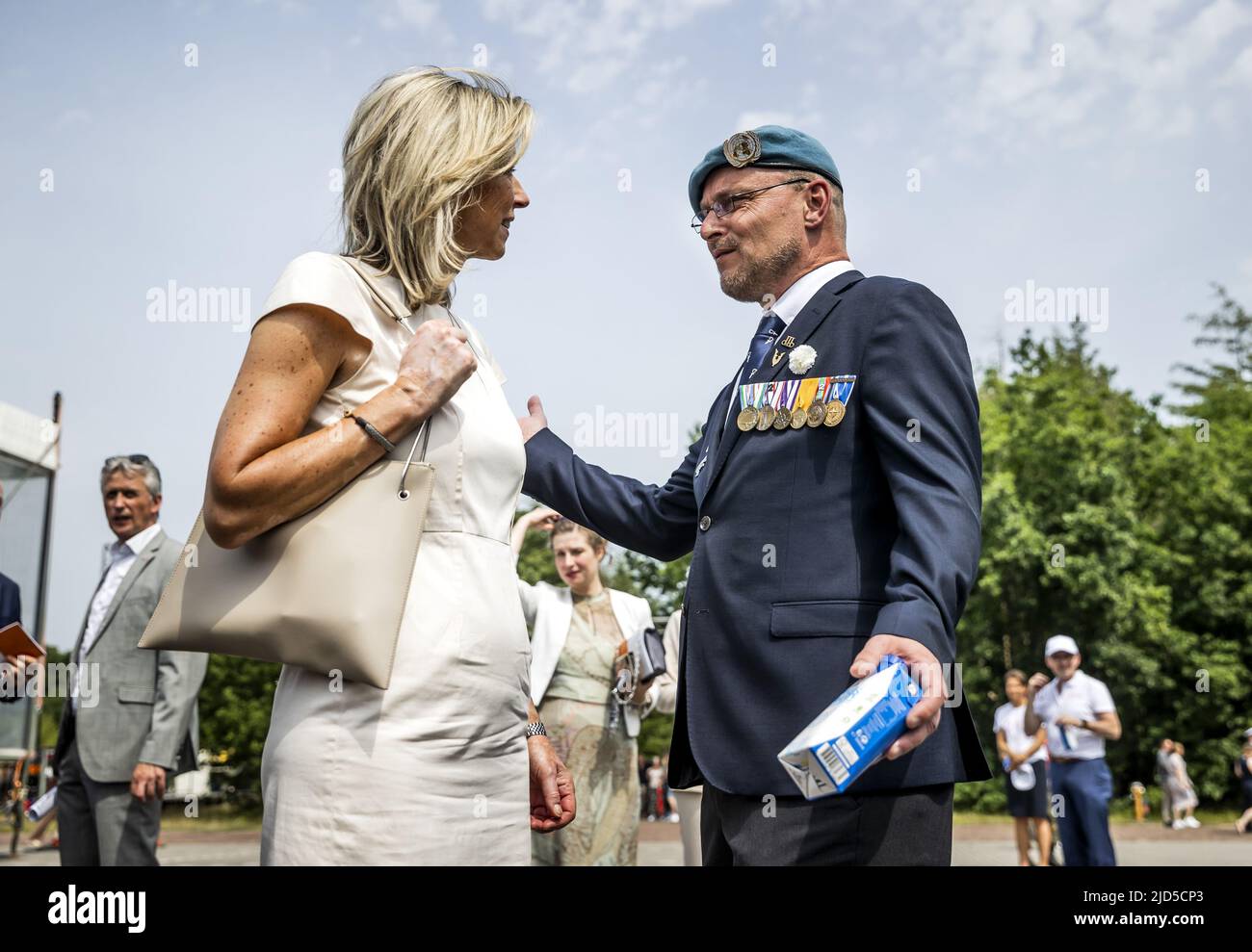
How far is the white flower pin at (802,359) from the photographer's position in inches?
110

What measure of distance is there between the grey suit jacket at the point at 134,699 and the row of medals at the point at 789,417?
12.6ft

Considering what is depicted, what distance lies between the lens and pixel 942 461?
2.50 metres

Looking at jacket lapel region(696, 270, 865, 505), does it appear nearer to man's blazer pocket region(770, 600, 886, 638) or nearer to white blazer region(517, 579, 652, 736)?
man's blazer pocket region(770, 600, 886, 638)

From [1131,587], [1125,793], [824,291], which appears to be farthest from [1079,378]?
[824,291]

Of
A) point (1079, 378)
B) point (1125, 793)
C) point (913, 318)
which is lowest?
point (1125, 793)

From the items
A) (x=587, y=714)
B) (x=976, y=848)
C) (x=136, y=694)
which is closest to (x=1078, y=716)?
(x=587, y=714)

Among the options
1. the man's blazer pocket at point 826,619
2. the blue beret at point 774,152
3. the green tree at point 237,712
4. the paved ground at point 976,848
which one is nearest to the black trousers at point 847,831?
the man's blazer pocket at point 826,619

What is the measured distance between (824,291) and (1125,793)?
39706 millimetres

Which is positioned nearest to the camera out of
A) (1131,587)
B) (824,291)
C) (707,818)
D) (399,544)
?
(399,544)

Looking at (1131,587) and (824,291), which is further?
(1131,587)

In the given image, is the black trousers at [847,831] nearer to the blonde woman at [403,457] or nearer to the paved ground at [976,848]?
the blonde woman at [403,457]

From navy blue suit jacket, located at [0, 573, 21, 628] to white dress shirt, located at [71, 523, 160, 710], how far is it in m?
0.34

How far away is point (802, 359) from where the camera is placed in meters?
2.80
